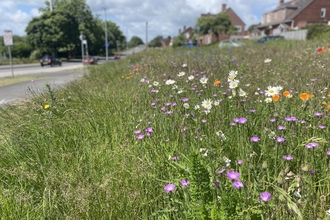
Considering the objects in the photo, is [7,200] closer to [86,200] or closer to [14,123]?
[86,200]

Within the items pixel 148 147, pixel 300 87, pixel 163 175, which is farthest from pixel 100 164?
pixel 300 87

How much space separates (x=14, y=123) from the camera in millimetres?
3166

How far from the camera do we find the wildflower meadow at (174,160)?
135 centimetres

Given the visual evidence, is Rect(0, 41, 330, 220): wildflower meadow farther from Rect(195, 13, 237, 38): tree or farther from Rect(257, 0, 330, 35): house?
Rect(257, 0, 330, 35): house

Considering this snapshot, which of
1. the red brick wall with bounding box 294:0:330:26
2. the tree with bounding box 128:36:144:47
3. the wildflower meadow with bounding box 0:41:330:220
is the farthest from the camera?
the tree with bounding box 128:36:144:47

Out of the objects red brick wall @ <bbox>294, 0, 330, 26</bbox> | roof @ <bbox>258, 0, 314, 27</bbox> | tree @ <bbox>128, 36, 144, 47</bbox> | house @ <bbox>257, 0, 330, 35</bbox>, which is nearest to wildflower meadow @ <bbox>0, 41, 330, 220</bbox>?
house @ <bbox>257, 0, 330, 35</bbox>

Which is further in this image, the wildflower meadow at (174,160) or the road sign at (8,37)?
the road sign at (8,37)

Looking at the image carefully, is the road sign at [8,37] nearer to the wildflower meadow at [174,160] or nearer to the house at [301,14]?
the wildflower meadow at [174,160]

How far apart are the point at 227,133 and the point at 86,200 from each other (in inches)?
49.6

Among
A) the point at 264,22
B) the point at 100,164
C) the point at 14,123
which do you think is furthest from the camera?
the point at 264,22

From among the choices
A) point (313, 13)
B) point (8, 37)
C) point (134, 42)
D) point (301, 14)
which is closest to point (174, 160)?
point (8, 37)

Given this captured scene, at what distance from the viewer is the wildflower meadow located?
1.35 m

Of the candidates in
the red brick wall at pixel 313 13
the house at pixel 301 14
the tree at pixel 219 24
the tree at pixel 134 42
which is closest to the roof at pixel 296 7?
the house at pixel 301 14

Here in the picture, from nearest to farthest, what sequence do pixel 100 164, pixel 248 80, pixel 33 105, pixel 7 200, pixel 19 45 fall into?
pixel 7 200, pixel 100 164, pixel 33 105, pixel 248 80, pixel 19 45
